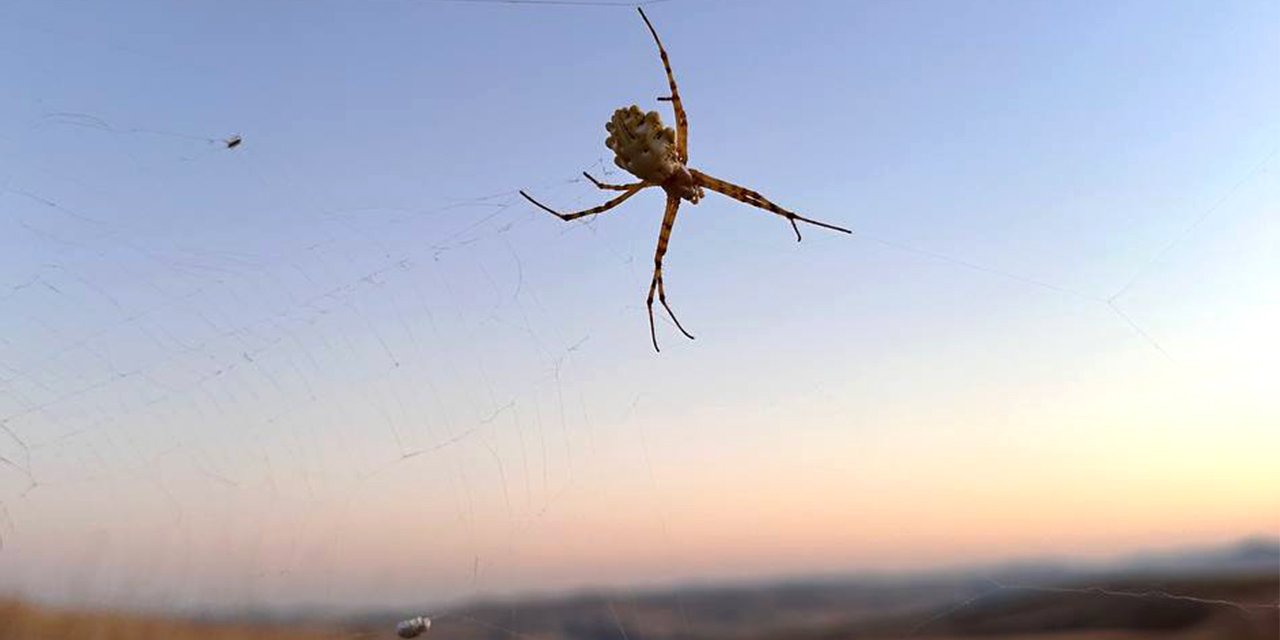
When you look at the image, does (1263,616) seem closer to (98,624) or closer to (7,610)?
(98,624)

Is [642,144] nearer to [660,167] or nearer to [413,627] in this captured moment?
[660,167]

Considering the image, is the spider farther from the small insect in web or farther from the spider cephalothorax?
the small insect in web

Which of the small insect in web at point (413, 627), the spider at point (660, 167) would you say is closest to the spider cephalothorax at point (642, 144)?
the spider at point (660, 167)

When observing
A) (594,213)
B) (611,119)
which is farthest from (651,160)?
(594,213)

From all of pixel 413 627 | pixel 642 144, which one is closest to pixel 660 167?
pixel 642 144

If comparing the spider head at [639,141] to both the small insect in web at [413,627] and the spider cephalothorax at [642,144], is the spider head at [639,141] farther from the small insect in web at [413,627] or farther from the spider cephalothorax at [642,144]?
the small insect in web at [413,627]

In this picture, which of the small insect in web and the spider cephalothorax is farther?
the spider cephalothorax

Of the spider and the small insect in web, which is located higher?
the spider

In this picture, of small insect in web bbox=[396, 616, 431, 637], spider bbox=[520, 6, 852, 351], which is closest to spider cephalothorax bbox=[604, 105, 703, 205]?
spider bbox=[520, 6, 852, 351]
